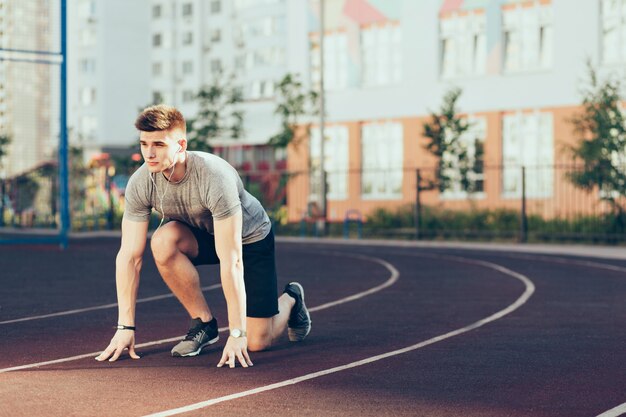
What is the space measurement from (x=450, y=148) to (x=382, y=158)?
6256mm

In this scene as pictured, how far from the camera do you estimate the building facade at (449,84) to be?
104 feet

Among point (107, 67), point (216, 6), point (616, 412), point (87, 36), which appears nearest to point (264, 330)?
point (616, 412)

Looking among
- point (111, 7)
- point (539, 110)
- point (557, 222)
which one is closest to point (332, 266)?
point (557, 222)

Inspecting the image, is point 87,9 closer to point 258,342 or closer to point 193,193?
point 258,342

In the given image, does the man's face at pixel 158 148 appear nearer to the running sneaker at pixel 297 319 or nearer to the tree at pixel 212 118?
the running sneaker at pixel 297 319

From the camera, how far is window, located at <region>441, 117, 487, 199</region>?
3009 cm

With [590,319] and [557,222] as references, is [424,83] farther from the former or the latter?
[590,319]

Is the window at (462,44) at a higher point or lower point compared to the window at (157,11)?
lower

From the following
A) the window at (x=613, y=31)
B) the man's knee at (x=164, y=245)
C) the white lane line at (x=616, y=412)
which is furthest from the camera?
the window at (x=613, y=31)

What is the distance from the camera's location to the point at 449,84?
34.7 meters

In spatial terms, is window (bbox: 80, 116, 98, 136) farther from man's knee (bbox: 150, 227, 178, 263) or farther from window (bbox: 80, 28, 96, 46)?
man's knee (bbox: 150, 227, 178, 263)

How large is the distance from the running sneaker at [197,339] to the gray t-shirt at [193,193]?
2.79 feet

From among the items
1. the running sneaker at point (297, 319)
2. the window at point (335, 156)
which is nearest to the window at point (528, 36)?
the window at point (335, 156)

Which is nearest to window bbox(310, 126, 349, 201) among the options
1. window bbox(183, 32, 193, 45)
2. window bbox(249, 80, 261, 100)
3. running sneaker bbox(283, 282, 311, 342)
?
running sneaker bbox(283, 282, 311, 342)
